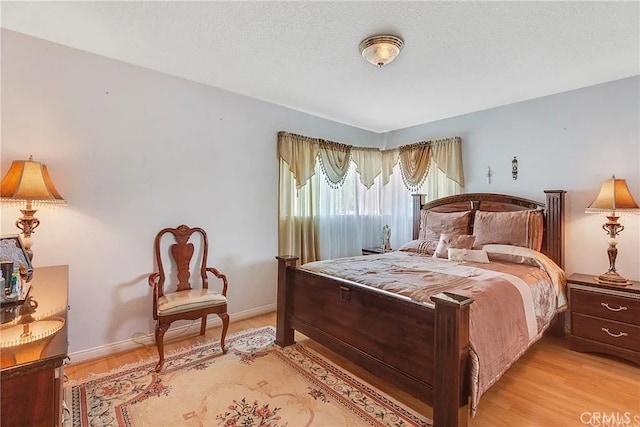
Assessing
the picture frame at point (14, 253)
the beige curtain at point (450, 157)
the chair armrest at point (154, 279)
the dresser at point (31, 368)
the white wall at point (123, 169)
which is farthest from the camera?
the beige curtain at point (450, 157)

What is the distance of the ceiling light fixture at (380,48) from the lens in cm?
217

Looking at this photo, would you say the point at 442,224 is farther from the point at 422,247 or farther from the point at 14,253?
the point at 14,253

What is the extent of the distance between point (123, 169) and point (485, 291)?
3.00 m

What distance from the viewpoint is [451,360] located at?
158 cm

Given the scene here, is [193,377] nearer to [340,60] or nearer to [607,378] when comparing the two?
[340,60]

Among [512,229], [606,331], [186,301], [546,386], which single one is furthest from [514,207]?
[186,301]

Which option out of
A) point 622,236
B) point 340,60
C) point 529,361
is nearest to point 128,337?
point 340,60

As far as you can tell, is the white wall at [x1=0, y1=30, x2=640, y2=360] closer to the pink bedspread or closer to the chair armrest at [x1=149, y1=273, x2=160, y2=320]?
the chair armrest at [x1=149, y1=273, x2=160, y2=320]

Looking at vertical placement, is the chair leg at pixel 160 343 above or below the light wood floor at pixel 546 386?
above

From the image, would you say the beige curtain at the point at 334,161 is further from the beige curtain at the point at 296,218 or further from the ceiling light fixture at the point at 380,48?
the ceiling light fixture at the point at 380,48

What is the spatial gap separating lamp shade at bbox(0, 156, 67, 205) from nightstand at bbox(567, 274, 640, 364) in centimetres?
424

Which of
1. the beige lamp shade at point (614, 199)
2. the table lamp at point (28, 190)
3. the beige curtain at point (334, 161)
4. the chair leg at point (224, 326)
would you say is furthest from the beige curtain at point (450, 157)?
the table lamp at point (28, 190)

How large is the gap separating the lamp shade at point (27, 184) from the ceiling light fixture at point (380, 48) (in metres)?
2.45

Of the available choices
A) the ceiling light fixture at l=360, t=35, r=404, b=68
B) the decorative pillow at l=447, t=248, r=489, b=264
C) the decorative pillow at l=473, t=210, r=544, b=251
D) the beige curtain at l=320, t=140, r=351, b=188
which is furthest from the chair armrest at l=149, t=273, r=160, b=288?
the decorative pillow at l=473, t=210, r=544, b=251
